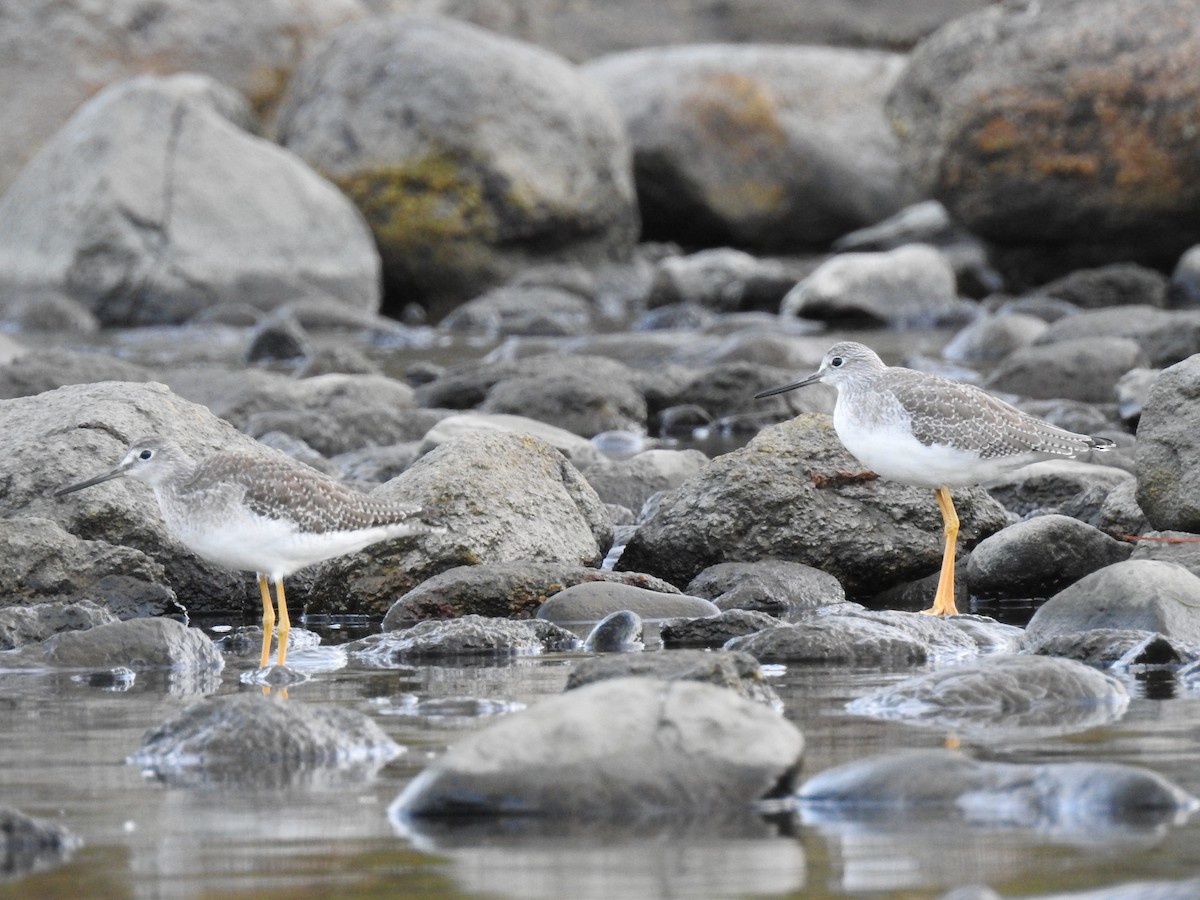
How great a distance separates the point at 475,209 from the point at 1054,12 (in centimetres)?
907

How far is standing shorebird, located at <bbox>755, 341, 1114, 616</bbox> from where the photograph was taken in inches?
374

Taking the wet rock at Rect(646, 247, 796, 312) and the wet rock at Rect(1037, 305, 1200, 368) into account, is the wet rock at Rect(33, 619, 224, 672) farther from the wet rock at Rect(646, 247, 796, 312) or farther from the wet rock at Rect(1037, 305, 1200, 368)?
the wet rock at Rect(646, 247, 796, 312)

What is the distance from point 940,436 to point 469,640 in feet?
9.23

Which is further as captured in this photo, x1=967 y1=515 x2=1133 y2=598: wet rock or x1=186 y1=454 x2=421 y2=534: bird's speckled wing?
x1=967 y1=515 x2=1133 y2=598: wet rock

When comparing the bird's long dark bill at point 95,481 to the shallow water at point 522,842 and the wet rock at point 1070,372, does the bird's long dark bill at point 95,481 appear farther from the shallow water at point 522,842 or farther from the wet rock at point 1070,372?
the wet rock at point 1070,372

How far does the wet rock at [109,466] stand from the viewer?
9.70m

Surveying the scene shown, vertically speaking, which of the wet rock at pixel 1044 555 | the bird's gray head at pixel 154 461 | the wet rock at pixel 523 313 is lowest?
the wet rock at pixel 1044 555

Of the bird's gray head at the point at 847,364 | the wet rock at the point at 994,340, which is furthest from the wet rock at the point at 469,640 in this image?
the wet rock at the point at 994,340

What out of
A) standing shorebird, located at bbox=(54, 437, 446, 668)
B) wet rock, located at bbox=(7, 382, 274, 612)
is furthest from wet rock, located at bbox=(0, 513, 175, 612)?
standing shorebird, located at bbox=(54, 437, 446, 668)

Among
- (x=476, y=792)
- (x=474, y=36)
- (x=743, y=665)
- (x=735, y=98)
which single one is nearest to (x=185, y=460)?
(x=743, y=665)

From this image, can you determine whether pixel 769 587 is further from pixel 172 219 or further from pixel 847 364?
pixel 172 219

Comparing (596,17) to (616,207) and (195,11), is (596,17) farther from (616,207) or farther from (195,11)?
(616,207)

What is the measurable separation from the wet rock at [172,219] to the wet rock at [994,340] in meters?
9.61

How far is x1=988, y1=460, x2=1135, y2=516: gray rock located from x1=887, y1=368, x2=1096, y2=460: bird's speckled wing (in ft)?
3.68
